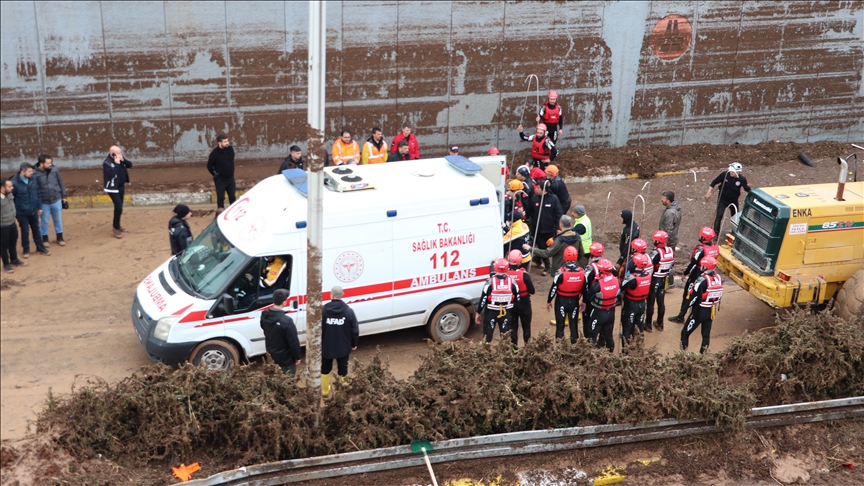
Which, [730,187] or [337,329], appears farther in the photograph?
[730,187]

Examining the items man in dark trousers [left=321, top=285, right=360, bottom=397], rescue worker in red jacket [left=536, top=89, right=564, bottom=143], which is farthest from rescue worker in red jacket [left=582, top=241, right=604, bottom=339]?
rescue worker in red jacket [left=536, top=89, right=564, bottom=143]

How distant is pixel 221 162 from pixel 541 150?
5.95m

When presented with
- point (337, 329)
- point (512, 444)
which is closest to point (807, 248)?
point (512, 444)

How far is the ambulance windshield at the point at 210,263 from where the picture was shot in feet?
32.9

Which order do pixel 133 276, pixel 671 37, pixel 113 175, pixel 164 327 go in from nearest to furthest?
pixel 164 327, pixel 133 276, pixel 113 175, pixel 671 37

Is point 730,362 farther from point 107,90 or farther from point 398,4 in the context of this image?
point 107,90

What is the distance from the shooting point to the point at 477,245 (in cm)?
1099

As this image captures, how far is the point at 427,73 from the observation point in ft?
55.6

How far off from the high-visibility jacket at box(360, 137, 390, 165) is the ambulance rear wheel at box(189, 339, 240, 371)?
19.1ft

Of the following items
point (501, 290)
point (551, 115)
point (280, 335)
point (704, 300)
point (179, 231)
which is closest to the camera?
point (280, 335)

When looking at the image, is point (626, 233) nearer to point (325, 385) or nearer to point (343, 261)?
point (343, 261)

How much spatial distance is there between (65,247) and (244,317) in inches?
209

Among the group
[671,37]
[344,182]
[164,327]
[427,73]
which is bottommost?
[164,327]

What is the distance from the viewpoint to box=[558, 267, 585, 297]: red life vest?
416 inches
